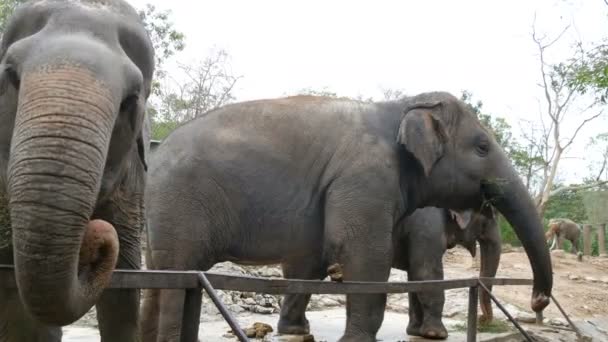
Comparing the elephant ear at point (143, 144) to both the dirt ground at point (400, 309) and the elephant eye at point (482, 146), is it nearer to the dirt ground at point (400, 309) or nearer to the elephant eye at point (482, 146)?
the dirt ground at point (400, 309)

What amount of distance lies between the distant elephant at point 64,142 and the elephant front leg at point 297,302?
3792mm

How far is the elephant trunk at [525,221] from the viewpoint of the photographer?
657cm

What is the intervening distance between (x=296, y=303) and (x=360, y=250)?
164 cm

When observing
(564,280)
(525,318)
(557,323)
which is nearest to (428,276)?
(525,318)

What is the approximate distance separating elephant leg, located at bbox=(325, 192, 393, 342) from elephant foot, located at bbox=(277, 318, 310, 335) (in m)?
1.30

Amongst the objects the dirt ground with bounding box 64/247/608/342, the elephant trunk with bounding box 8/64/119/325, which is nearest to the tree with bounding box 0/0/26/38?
the dirt ground with bounding box 64/247/608/342

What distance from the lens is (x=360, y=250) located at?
18.7ft

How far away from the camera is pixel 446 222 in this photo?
7.95m

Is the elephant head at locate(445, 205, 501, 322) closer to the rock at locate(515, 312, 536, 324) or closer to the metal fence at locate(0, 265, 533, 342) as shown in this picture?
the rock at locate(515, 312, 536, 324)

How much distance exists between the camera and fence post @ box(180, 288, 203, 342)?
9.27ft

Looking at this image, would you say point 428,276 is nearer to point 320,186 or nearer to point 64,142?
point 320,186

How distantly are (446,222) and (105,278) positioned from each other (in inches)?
238

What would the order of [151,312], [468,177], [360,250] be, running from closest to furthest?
[151,312], [360,250], [468,177]

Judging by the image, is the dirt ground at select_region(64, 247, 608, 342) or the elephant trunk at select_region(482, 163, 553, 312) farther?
the dirt ground at select_region(64, 247, 608, 342)
